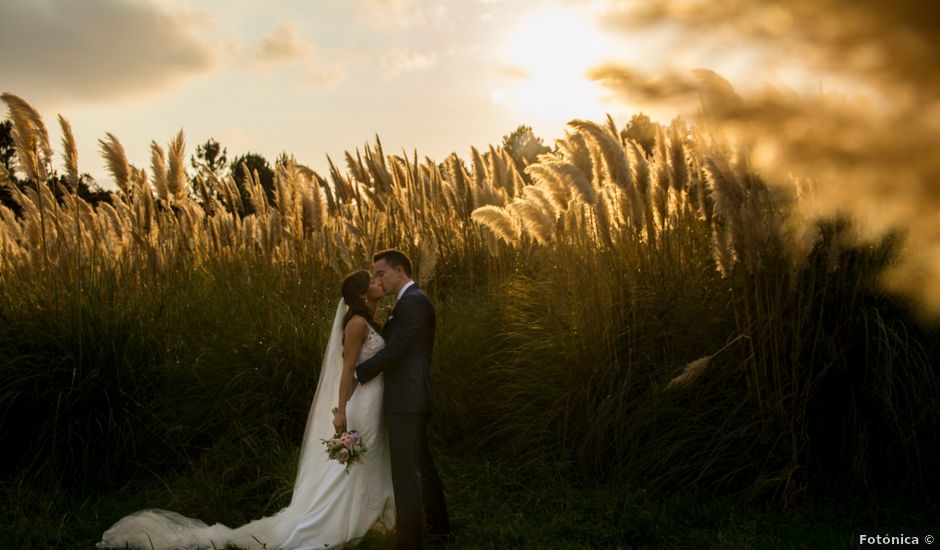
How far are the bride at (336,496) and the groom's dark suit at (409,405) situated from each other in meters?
0.22

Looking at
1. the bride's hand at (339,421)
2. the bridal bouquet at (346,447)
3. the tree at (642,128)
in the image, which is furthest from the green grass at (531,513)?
the tree at (642,128)

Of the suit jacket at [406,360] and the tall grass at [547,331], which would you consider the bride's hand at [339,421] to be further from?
the tall grass at [547,331]

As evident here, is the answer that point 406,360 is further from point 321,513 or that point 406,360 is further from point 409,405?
point 321,513

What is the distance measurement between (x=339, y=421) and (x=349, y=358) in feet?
1.28

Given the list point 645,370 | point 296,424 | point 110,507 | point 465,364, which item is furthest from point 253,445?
point 645,370

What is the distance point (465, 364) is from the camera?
7344 mm

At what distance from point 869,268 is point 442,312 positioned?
11.2 feet

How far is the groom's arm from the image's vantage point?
213 inches

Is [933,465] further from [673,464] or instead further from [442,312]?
[442,312]

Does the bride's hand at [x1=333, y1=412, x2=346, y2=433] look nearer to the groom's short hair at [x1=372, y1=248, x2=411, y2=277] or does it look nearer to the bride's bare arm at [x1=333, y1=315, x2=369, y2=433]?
the bride's bare arm at [x1=333, y1=315, x2=369, y2=433]

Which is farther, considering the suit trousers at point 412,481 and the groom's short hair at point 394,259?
the groom's short hair at point 394,259

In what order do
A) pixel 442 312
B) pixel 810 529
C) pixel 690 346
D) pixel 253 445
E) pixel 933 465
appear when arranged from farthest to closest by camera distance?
1. pixel 442 312
2. pixel 253 445
3. pixel 690 346
4. pixel 933 465
5. pixel 810 529

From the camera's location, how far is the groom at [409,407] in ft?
17.3

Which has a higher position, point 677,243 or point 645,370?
point 677,243
